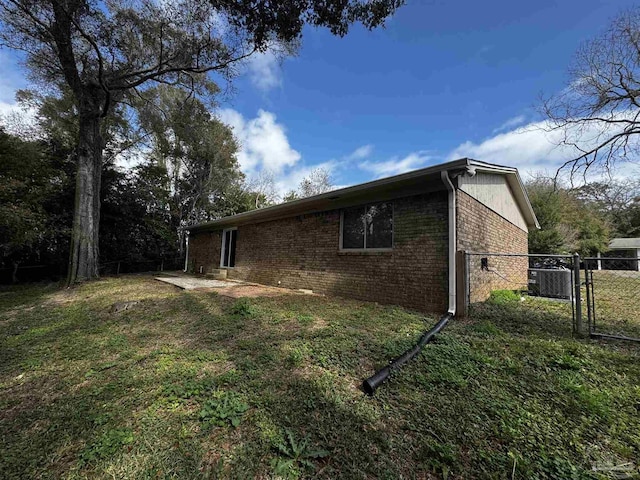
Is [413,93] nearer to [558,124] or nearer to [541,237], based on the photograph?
[558,124]

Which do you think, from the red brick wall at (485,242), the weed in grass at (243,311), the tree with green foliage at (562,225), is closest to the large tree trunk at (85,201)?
the weed in grass at (243,311)

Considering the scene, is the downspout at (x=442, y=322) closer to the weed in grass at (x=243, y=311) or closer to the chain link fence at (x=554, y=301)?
the chain link fence at (x=554, y=301)

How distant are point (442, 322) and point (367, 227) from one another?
2.91 metres

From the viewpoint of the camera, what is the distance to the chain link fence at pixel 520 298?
4195 millimetres

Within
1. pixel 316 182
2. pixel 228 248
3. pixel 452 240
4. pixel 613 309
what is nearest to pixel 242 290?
pixel 228 248

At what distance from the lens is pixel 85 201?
32.1 feet

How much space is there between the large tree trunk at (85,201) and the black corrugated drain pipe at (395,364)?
1120cm

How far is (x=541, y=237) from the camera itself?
53.9 feet

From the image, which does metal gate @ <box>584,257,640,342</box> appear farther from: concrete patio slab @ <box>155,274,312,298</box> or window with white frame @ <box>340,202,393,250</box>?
concrete patio slab @ <box>155,274,312,298</box>

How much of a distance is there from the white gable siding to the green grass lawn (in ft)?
10.1

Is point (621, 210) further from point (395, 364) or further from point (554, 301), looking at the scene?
point (395, 364)

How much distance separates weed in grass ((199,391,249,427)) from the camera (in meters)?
2.01

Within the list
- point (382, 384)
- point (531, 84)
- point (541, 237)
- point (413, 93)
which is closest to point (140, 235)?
point (413, 93)

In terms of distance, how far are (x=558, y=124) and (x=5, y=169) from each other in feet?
61.5
